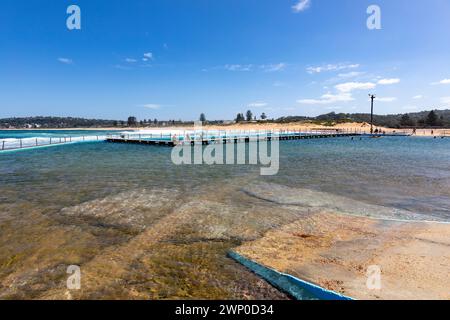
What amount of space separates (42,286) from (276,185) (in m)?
11.2

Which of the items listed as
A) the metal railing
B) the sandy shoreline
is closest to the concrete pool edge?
the sandy shoreline

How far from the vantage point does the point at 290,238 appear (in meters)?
7.39

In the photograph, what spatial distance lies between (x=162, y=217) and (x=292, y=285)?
5.31 metres

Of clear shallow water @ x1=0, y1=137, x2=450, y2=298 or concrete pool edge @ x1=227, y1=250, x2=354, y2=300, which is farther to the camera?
clear shallow water @ x1=0, y1=137, x2=450, y2=298

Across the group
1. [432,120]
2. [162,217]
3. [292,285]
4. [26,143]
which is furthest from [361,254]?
[432,120]

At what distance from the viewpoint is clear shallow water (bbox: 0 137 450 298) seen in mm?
5434

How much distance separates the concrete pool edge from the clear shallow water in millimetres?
250

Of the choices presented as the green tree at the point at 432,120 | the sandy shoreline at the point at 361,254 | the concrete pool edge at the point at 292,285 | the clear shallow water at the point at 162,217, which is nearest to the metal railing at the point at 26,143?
the clear shallow water at the point at 162,217

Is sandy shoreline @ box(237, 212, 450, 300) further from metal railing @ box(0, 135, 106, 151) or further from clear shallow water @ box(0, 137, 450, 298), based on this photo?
metal railing @ box(0, 135, 106, 151)

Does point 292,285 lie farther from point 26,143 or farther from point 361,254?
point 26,143
